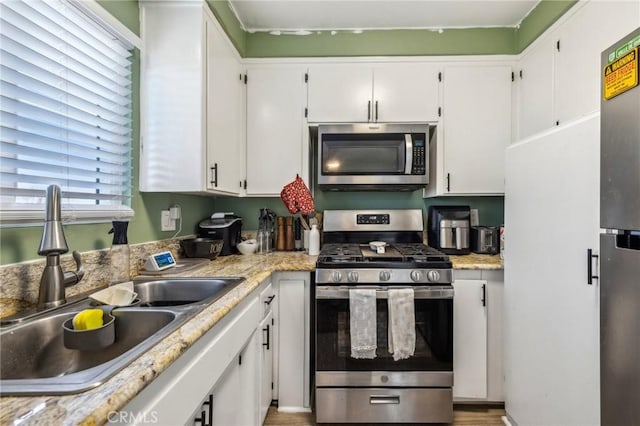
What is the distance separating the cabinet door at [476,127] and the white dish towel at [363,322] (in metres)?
1.04

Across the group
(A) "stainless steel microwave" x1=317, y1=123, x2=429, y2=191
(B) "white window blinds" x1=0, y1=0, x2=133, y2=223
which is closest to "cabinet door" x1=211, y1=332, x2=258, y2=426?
(B) "white window blinds" x1=0, y1=0, x2=133, y2=223

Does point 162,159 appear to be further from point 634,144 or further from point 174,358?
point 634,144

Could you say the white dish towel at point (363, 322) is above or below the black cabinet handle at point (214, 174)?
below

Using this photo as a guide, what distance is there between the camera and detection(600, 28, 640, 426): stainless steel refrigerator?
2.76 feet

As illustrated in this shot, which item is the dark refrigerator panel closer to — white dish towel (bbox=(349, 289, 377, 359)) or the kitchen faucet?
white dish towel (bbox=(349, 289, 377, 359))

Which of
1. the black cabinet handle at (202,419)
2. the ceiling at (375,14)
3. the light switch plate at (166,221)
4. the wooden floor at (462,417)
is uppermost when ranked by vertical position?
the ceiling at (375,14)

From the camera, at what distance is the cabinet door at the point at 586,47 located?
1373mm

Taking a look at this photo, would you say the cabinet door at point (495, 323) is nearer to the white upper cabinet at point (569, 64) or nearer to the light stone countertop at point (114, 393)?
the white upper cabinet at point (569, 64)

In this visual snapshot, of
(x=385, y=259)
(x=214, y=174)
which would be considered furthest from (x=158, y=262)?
(x=385, y=259)

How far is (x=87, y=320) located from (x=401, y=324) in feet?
4.49

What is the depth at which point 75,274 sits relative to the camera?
1111 mm

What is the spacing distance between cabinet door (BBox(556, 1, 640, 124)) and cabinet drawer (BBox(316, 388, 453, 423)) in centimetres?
167

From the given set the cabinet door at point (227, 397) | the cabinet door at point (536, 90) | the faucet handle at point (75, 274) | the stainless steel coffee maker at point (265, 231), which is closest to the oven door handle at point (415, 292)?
the cabinet door at point (227, 397)

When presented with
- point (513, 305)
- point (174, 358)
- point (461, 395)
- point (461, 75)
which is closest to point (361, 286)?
point (513, 305)
